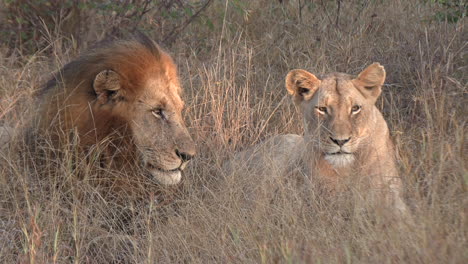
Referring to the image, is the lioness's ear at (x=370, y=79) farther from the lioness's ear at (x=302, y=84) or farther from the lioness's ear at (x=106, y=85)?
the lioness's ear at (x=106, y=85)

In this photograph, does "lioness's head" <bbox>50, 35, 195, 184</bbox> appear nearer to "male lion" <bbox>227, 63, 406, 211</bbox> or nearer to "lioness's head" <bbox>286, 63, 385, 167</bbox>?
"male lion" <bbox>227, 63, 406, 211</bbox>

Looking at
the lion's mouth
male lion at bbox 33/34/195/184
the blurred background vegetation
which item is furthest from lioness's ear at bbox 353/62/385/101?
the blurred background vegetation

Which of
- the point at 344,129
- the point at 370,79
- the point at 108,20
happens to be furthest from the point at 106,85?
the point at 108,20

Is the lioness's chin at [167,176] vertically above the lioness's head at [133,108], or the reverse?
the lioness's head at [133,108]

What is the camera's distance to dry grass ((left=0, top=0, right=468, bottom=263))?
9.11ft

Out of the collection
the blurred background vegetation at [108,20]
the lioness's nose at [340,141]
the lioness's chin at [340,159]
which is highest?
the lioness's nose at [340,141]

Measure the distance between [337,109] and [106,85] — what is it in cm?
113

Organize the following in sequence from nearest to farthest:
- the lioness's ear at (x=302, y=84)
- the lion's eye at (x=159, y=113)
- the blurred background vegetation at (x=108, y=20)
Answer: the lion's eye at (x=159, y=113)
the lioness's ear at (x=302, y=84)
the blurred background vegetation at (x=108, y=20)

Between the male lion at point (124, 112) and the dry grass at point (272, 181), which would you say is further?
the male lion at point (124, 112)

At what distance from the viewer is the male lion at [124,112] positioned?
3.90 m

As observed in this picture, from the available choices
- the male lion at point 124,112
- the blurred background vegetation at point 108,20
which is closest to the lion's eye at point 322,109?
the male lion at point 124,112

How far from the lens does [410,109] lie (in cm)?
511

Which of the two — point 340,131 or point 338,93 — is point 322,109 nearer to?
point 338,93

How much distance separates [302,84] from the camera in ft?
14.2
